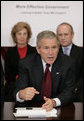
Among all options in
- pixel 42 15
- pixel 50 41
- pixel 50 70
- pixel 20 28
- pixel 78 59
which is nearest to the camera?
pixel 50 41

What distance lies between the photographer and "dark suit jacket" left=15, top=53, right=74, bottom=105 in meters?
3.64

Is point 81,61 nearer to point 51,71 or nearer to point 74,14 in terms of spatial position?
point 74,14

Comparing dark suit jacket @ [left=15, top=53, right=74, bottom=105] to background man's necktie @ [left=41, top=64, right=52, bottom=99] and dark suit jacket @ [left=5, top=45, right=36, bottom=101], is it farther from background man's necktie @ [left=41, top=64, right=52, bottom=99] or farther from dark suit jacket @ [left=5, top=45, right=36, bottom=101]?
dark suit jacket @ [left=5, top=45, right=36, bottom=101]

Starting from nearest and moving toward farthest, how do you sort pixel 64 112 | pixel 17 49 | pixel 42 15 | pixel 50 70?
pixel 64 112 < pixel 50 70 < pixel 17 49 < pixel 42 15

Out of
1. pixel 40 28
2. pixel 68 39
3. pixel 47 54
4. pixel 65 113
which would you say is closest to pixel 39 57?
pixel 47 54

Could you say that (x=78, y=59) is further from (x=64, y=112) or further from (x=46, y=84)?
(x=64, y=112)

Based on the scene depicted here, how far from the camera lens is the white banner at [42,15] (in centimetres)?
596

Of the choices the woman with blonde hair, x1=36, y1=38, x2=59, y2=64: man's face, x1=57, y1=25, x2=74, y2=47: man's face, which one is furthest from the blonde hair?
x1=36, y1=38, x2=59, y2=64: man's face

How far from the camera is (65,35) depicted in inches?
219

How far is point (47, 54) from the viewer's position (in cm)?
363

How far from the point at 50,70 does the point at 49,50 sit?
0.27m

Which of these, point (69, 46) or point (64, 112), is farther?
point (69, 46)

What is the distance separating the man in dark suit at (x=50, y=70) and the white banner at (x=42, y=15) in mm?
2209

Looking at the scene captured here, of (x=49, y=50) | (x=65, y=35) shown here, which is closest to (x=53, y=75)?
(x=49, y=50)
